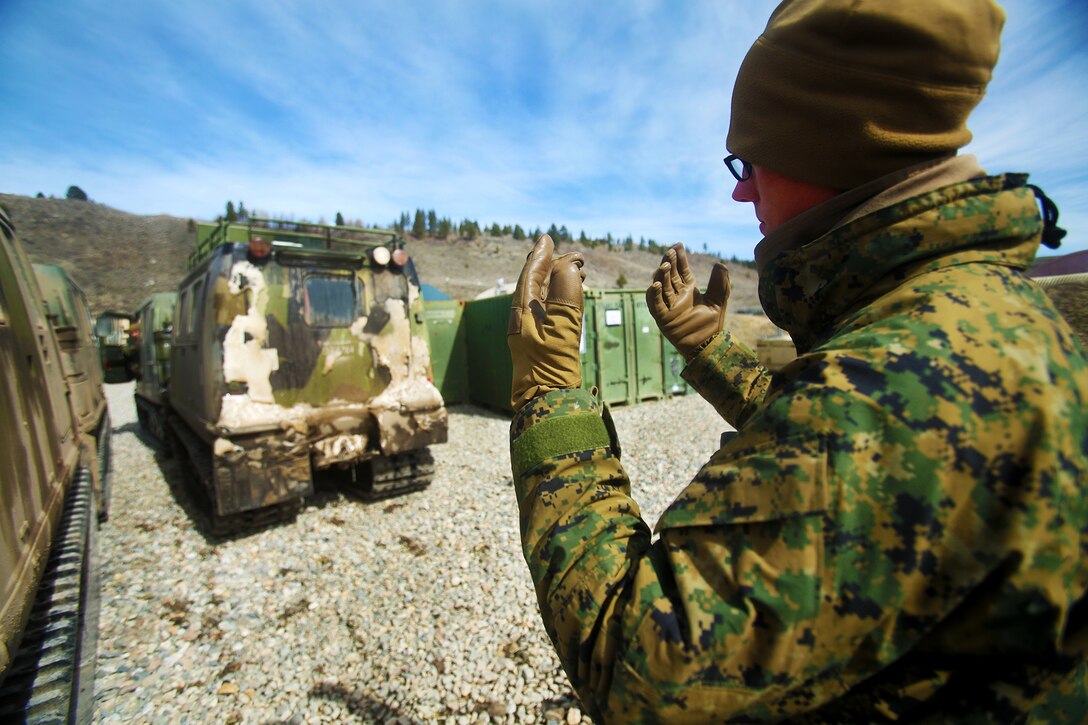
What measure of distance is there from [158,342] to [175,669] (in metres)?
6.79

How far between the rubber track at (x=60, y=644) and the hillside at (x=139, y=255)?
27681 millimetres

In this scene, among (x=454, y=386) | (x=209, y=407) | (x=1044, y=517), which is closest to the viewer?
(x=1044, y=517)

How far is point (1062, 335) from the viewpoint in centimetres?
76

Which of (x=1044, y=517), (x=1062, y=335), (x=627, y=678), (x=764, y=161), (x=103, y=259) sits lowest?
(x=627, y=678)

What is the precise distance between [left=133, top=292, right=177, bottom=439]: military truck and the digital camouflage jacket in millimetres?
8434

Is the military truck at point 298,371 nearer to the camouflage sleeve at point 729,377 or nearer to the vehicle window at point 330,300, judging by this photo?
the vehicle window at point 330,300

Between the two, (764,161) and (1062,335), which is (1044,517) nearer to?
(1062,335)

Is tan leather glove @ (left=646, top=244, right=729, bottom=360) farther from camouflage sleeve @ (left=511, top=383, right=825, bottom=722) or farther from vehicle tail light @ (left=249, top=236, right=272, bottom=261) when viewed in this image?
vehicle tail light @ (left=249, top=236, right=272, bottom=261)

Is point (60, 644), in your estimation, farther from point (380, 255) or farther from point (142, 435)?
point (142, 435)

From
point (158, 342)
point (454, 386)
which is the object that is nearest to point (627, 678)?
point (158, 342)

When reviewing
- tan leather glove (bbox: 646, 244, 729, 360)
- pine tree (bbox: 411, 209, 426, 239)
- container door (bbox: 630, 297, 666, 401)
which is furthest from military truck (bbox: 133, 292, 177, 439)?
pine tree (bbox: 411, 209, 426, 239)

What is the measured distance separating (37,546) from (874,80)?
3.02 meters

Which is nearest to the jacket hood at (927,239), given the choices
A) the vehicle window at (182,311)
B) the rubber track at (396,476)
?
the rubber track at (396,476)

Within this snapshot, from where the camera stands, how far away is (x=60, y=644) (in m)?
2.08
